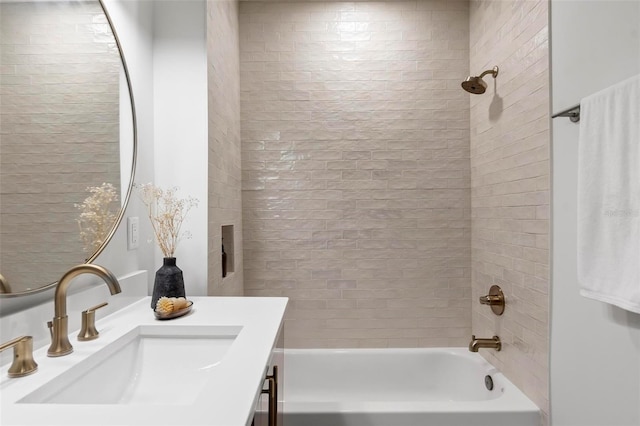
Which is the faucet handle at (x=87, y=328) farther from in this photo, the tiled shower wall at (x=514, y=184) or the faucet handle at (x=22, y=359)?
the tiled shower wall at (x=514, y=184)

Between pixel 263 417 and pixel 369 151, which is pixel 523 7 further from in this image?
pixel 263 417

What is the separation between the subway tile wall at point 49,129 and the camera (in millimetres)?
894

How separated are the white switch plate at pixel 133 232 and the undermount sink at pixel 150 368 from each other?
0.42 m

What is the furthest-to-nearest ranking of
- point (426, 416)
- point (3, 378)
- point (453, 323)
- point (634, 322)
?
point (453, 323)
point (426, 416)
point (634, 322)
point (3, 378)

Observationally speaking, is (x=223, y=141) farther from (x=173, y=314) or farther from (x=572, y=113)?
(x=572, y=113)

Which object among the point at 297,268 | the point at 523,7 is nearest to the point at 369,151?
the point at 297,268

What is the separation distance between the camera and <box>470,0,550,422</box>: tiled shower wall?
5.42 ft

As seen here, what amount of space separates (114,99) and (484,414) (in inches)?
73.9

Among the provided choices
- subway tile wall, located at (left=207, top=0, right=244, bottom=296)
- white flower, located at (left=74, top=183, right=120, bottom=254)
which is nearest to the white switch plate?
white flower, located at (left=74, top=183, right=120, bottom=254)

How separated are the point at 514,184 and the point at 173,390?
171 centimetres

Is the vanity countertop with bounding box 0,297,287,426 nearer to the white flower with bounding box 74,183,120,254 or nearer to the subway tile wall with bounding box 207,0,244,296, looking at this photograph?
the white flower with bounding box 74,183,120,254

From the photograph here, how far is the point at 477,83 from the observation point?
2072mm

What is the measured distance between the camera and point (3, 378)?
783 millimetres

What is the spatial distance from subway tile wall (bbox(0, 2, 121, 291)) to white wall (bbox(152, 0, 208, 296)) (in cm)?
35
